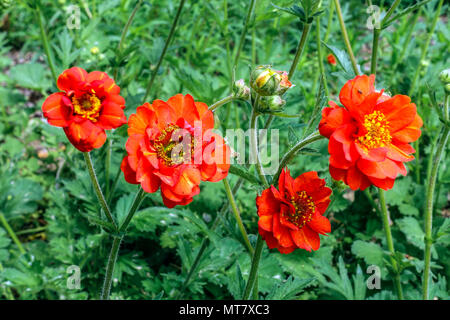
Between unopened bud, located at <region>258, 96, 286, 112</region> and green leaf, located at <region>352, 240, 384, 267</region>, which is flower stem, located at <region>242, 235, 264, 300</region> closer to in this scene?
unopened bud, located at <region>258, 96, 286, 112</region>

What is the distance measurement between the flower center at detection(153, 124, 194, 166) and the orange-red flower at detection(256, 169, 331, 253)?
210 mm

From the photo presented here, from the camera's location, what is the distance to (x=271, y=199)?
1035 mm

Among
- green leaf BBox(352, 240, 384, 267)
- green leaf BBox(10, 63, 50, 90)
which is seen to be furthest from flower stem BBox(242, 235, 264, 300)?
green leaf BBox(10, 63, 50, 90)

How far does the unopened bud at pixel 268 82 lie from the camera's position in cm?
100

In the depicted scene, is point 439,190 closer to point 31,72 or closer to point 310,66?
point 310,66

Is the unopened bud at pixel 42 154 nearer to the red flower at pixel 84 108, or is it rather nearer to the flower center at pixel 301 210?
the red flower at pixel 84 108

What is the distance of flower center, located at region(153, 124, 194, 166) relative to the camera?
0.97 metres

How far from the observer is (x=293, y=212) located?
3.36ft

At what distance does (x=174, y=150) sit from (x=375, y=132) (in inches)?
18.1

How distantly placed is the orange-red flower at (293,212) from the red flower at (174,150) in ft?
0.50

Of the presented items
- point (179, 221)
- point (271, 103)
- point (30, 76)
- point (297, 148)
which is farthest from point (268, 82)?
point (30, 76)

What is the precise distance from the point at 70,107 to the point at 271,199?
1.80 ft
